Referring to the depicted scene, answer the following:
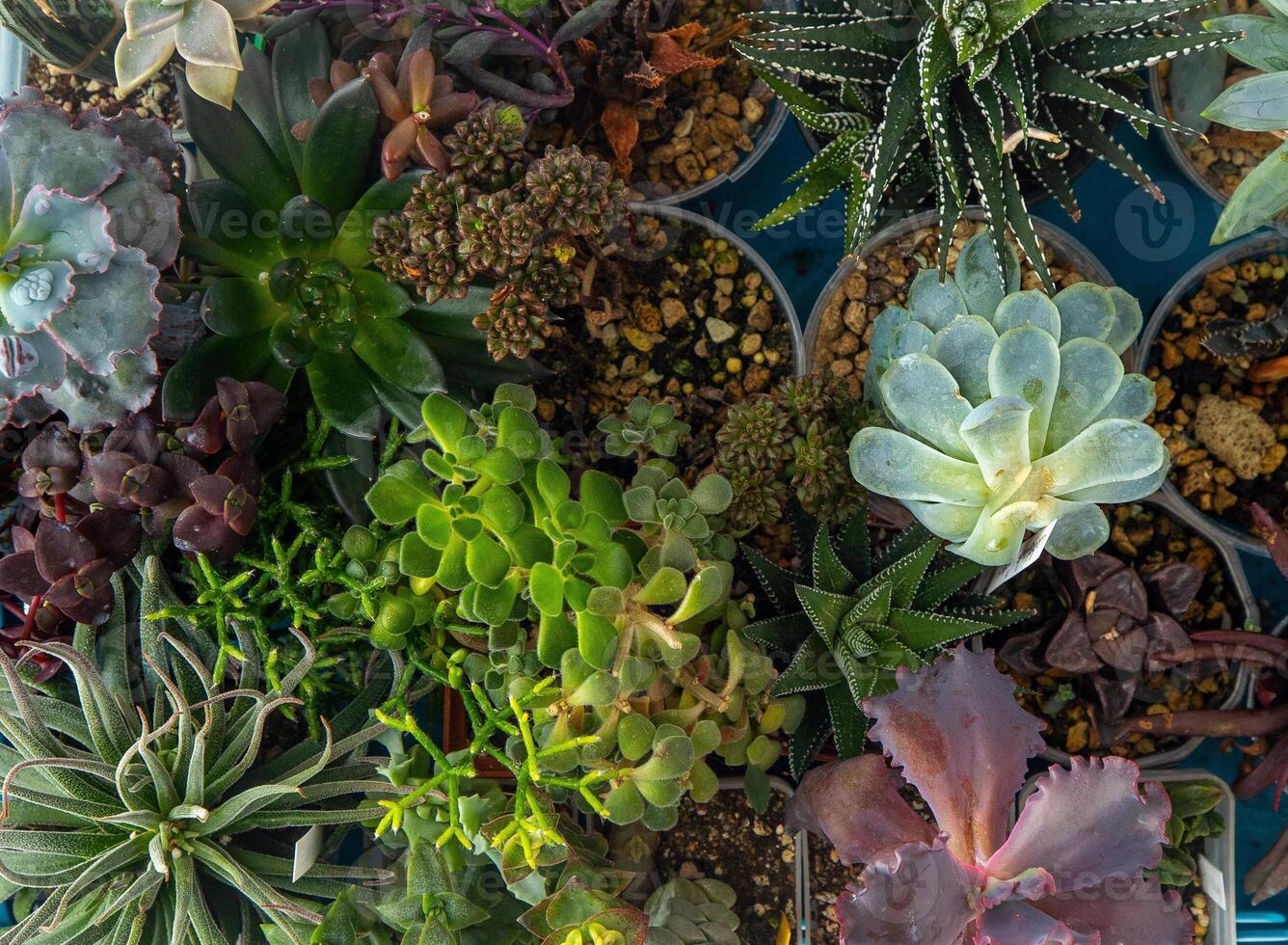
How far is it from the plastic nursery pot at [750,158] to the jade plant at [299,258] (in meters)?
0.36

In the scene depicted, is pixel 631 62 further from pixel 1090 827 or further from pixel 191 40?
pixel 1090 827

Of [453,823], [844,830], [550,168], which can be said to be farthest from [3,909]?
[550,168]

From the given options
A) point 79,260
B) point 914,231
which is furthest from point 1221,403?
point 79,260

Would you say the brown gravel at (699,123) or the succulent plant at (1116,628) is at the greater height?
the brown gravel at (699,123)

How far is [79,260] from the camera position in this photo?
95cm

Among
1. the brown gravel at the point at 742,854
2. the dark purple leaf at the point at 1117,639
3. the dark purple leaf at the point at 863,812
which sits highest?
the dark purple leaf at the point at 1117,639

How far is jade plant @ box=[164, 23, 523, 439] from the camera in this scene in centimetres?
108

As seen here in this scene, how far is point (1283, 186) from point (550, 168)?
33.0 inches

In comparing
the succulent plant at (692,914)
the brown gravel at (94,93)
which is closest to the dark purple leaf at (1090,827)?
the succulent plant at (692,914)

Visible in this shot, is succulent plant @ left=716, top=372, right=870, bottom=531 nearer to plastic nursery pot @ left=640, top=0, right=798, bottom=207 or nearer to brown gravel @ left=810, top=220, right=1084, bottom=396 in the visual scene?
brown gravel @ left=810, top=220, right=1084, bottom=396

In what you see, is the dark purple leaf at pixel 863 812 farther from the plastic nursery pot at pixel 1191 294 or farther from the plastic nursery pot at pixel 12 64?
the plastic nursery pot at pixel 12 64

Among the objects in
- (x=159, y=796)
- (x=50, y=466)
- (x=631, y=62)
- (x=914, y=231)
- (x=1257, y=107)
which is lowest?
(x=159, y=796)

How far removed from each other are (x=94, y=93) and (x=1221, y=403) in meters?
1.68

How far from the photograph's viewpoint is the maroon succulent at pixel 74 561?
1.03m
